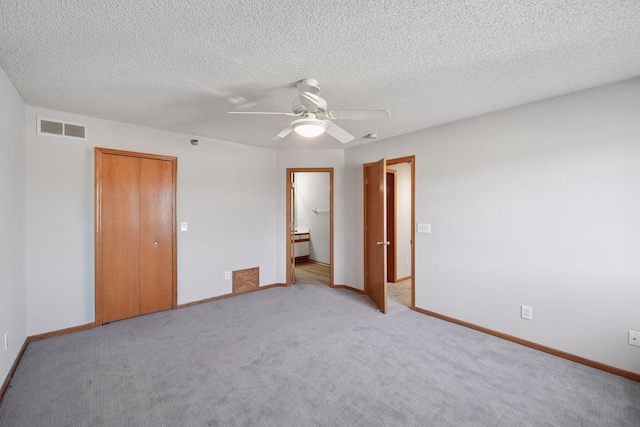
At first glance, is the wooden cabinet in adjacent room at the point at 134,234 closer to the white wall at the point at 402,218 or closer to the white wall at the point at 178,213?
the white wall at the point at 178,213

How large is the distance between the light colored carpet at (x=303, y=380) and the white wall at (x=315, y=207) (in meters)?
3.85

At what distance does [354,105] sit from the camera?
109 inches

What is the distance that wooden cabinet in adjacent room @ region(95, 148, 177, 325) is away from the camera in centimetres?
321

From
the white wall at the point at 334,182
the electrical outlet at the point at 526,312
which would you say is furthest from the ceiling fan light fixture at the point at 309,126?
the electrical outlet at the point at 526,312

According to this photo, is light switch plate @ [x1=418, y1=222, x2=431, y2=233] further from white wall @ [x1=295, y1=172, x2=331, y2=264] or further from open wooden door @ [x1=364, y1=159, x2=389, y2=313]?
white wall @ [x1=295, y1=172, x2=331, y2=264]

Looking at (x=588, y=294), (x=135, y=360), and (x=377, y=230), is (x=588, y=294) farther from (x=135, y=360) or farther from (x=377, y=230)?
(x=135, y=360)

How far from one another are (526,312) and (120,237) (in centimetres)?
452

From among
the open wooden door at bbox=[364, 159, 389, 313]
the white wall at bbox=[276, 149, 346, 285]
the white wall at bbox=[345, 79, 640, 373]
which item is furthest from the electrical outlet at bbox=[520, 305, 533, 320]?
the white wall at bbox=[276, 149, 346, 285]

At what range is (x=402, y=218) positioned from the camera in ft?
17.1

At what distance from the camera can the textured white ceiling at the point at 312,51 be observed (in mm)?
1494

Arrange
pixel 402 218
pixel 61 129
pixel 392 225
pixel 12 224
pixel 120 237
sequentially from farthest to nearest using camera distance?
pixel 402 218 < pixel 392 225 < pixel 120 237 < pixel 61 129 < pixel 12 224

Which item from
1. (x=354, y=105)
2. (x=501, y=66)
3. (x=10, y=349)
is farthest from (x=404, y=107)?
(x=10, y=349)

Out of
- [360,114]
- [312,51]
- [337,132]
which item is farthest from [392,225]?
[312,51]

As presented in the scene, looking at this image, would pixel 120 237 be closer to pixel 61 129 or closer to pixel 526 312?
pixel 61 129
